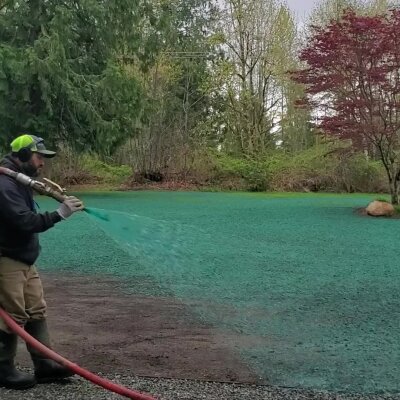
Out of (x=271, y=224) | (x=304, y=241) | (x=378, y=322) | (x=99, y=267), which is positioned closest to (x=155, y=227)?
(x=378, y=322)

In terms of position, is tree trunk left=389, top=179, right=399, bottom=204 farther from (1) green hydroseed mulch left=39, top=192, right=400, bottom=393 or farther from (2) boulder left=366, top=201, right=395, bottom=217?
(1) green hydroseed mulch left=39, top=192, right=400, bottom=393

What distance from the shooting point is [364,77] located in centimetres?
1678

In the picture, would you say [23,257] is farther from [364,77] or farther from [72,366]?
[364,77]

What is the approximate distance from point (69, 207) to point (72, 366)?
33.8 inches

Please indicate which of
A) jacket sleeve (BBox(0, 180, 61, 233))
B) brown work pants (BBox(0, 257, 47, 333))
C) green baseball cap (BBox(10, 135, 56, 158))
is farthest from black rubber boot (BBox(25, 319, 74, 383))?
green baseball cap (BBox(10, 135, 56, 158))

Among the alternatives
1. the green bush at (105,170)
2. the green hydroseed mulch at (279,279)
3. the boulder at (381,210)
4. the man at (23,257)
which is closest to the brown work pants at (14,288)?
the man at (23,257)

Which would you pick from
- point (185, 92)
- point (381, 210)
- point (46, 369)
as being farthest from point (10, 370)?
point (185, 92)

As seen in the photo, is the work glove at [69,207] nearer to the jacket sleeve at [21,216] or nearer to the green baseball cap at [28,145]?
the jacket sleeve at [21,216]

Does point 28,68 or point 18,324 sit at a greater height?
point 28,68

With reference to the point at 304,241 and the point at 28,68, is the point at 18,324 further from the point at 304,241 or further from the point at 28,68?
the point at 28,68

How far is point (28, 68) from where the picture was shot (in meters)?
21.0

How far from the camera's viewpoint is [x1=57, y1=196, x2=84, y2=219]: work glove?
3.47m

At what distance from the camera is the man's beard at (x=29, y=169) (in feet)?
12.2

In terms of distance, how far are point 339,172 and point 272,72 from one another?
8.33m
